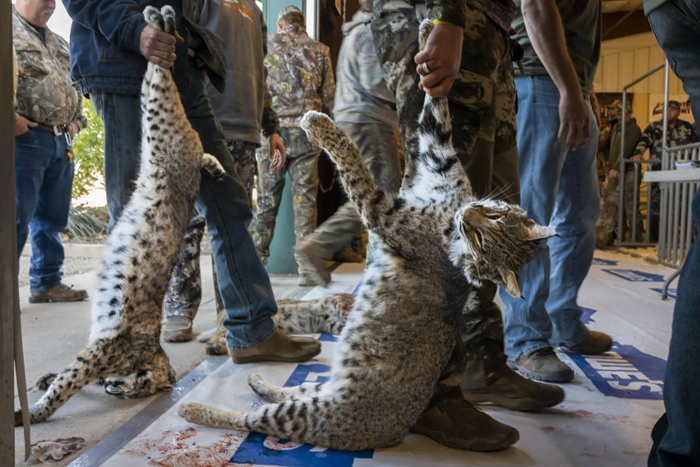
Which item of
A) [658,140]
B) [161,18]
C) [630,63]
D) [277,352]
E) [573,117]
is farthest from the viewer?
[630,63]

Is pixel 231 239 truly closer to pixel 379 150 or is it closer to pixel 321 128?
pixel 321 128

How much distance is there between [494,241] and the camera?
184cm

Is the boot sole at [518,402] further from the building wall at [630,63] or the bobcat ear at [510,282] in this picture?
the building wall at [630,63]

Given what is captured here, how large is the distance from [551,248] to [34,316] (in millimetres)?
3432

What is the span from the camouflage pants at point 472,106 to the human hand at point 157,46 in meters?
0.87

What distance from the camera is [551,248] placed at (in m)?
3.34

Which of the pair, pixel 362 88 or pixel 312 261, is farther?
pixel 362 88

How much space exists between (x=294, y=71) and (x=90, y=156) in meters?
3.57

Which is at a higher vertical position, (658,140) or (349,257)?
(658,140)

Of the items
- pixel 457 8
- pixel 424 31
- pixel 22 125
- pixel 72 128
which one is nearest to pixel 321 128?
pixel 424 31

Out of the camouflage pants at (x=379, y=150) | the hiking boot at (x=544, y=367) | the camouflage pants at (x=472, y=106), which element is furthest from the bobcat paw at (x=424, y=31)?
the camouflage pants at (x=379, y=150)

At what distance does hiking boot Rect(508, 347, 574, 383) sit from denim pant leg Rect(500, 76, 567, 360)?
4 cm

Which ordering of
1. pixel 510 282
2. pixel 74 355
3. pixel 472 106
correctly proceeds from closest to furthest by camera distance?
pixel 510 282
pixel 472 106
pixel 74 355

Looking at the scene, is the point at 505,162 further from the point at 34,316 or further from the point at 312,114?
the point at 34,316
